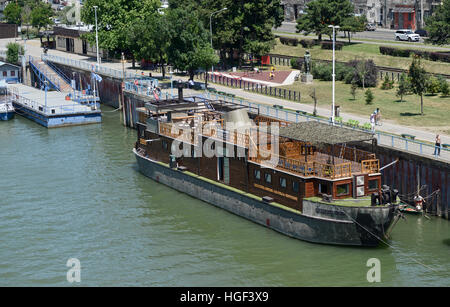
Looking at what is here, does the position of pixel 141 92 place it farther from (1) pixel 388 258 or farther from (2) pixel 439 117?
(1) pixel 388 258

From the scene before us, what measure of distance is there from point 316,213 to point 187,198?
1359cm

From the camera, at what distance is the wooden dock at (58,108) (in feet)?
263

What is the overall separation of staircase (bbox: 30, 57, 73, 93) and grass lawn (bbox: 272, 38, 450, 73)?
32026 millimetres

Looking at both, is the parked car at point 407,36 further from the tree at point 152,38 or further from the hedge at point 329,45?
the tree at point 152,38

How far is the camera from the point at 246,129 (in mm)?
50312

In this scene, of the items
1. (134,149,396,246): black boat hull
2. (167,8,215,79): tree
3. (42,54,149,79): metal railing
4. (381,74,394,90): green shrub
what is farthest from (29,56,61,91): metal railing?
(134,149,396,246): black boat hull

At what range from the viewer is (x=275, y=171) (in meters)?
45.1

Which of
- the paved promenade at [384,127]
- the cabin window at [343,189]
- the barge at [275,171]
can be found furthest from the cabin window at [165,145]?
the cabin window at [343,189]

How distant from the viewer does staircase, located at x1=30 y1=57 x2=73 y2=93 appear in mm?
99969

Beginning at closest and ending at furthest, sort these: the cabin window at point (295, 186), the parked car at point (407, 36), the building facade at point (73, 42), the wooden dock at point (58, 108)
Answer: the cabin window at point (295, 186) → the wooden dock at point (58, 108) → the parked car at point (407, 36) → the building facade at point (73, 42)

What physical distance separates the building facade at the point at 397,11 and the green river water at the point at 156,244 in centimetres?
7470

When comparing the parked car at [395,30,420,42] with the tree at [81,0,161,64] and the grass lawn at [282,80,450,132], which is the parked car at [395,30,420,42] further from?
the tree at [81,0,161,64]

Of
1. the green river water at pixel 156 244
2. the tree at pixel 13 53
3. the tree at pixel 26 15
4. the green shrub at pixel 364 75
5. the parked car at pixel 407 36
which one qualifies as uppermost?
the tree at pixel 26 15

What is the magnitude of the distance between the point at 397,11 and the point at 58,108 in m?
69.8
